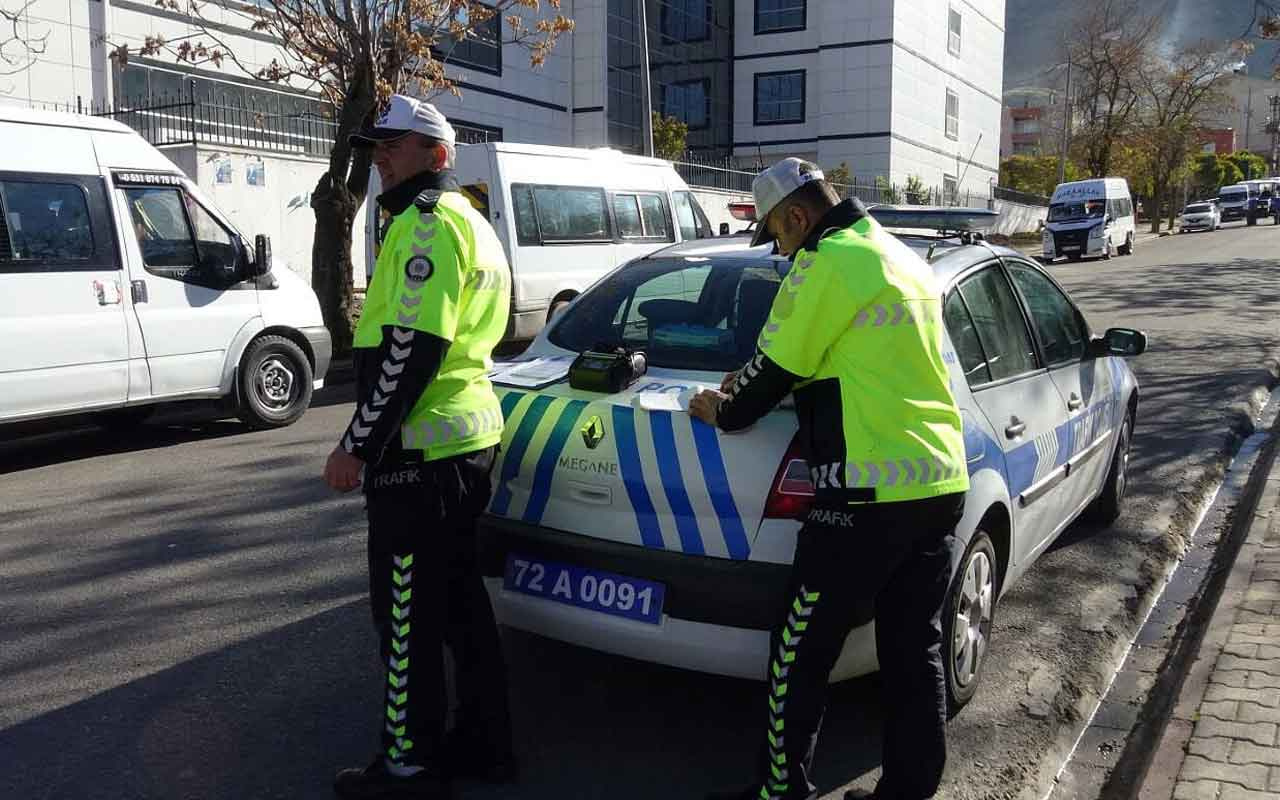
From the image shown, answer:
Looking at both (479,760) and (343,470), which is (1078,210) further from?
(343,470)

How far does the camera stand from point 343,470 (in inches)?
119

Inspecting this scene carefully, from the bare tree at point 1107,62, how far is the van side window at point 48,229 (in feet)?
193

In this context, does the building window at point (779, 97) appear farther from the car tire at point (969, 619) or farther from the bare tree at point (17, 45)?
the car tire at point (969, 619)

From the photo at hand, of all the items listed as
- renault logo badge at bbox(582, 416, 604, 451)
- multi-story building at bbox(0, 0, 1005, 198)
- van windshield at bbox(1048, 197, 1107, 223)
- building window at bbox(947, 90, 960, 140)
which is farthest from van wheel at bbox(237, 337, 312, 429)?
building window at bbox(947, 90, 960, 140)

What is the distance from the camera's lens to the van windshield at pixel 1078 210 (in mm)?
34812

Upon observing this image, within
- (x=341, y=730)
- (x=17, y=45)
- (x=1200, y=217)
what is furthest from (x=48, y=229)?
(x=1200, y=217)

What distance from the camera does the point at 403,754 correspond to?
3188 mm

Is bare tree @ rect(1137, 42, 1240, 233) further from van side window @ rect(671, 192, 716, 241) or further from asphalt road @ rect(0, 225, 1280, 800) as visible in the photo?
asphalt road @ rect(0, 225, 1280, 800)

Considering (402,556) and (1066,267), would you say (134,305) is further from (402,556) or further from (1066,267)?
Result: (1066,267)

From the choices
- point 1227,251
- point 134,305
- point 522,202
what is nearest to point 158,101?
point 522,202

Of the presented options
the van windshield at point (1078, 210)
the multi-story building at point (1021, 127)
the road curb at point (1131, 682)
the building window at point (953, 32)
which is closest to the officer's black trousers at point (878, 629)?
the road curb at point (1131, 682)

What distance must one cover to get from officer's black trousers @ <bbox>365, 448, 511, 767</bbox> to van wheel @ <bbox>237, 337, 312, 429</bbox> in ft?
19.8

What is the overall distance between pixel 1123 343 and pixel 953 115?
52.1 metres

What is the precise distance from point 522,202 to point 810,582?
1052cm
